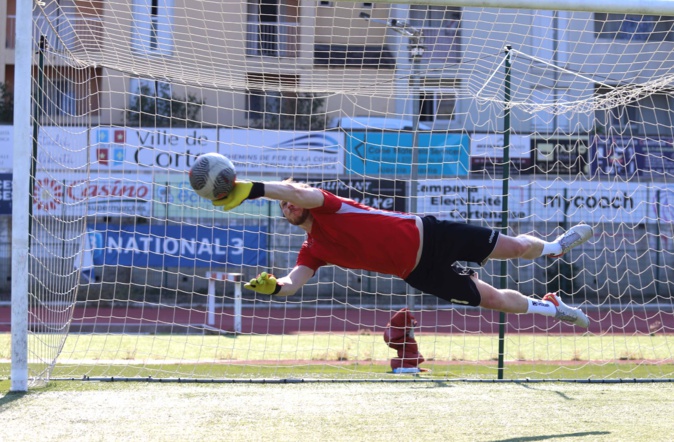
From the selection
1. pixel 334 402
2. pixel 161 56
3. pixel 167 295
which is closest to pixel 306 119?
pixel 167 295

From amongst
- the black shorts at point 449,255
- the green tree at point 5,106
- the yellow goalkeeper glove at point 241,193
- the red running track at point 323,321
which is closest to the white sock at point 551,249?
the black shorts at point 449,255

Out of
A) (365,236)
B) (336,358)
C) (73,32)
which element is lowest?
(336,358)

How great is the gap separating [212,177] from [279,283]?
1335mm

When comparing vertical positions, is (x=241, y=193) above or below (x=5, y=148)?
below

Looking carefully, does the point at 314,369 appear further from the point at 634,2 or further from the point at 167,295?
the point at 167,295

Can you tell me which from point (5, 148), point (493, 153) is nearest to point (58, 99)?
point (493, 153)

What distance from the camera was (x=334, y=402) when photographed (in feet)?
21.1

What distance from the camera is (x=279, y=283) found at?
19.0 feet

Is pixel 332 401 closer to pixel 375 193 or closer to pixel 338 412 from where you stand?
pixel 338 412

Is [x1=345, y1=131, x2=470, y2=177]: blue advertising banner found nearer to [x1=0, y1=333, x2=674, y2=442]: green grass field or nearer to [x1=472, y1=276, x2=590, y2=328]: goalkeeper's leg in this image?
[x1=0, y1=333, x2=674, y2=442]: green grass field

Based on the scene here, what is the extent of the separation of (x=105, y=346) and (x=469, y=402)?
6.41m

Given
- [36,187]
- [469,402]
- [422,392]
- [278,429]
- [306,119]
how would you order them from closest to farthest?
[278,429] < [469,402] < [422,392] < [36,187] < [306,119]

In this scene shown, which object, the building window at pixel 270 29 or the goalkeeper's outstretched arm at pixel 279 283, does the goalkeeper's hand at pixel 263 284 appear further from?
the building window at pixel 270 29

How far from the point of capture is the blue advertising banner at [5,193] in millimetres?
19109
